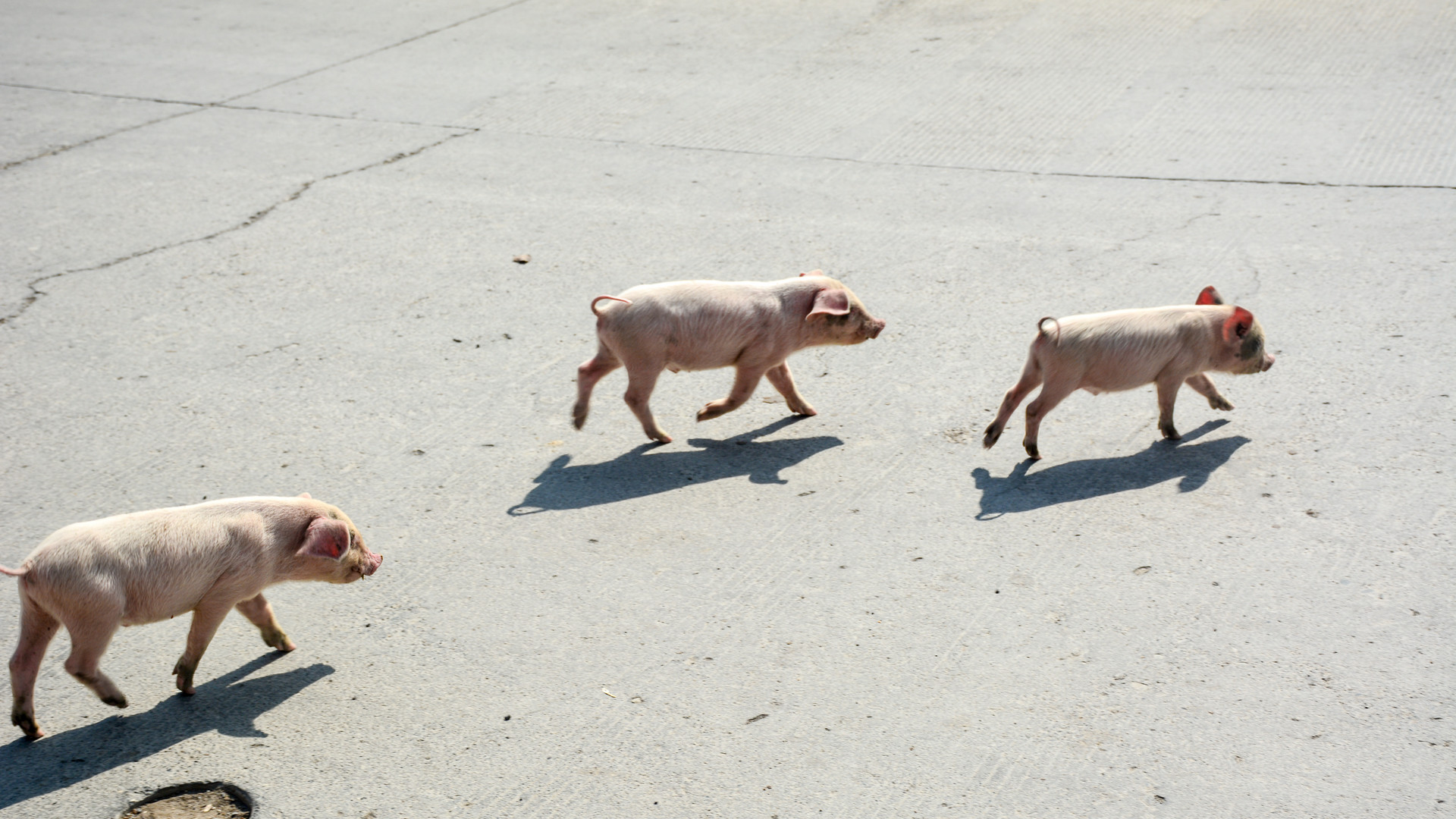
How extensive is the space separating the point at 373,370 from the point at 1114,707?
4083 millimetres

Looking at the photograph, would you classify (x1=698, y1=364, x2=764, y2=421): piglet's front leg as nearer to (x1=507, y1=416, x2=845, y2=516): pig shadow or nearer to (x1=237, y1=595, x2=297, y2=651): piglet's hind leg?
(x1=507, y1=416, x2=845, y2=516): pig shadow

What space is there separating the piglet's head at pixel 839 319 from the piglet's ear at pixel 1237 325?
1.52 metres

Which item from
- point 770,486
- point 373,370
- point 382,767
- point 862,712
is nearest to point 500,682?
point 382,767

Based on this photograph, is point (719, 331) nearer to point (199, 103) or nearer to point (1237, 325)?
point (1237, 325)

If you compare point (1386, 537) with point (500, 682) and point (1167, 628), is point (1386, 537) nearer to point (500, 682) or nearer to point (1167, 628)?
A: point (1167, 628)

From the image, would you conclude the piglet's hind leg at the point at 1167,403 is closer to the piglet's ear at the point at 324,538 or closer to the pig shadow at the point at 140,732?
the piglet's ear at the point at 324,538

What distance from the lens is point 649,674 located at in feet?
13.3

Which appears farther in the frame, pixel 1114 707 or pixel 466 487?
pixel 466 487

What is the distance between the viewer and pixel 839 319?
5820 millimetres

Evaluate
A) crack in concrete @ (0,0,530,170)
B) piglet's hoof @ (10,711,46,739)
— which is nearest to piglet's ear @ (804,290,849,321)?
piglet's hoof @ (10,711,46,739)

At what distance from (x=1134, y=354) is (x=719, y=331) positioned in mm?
1783

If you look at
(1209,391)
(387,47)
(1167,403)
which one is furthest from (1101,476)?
(387,47)

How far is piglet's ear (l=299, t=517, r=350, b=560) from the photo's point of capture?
13.5 feet

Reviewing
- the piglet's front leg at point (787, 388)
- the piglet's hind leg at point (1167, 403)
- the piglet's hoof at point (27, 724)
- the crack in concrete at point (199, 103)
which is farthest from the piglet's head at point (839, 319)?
the crack in concrete at point (199, 103)
